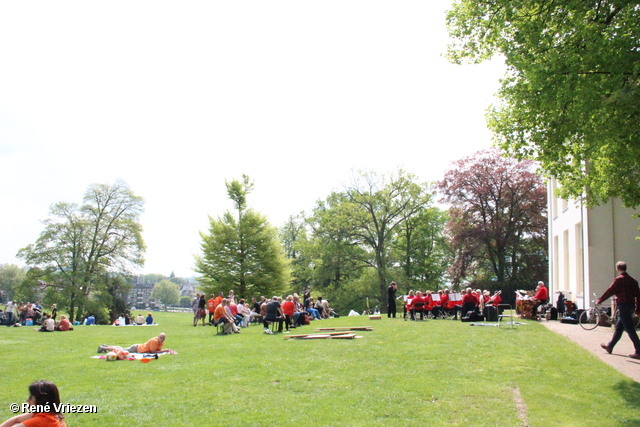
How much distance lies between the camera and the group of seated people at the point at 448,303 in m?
22.3

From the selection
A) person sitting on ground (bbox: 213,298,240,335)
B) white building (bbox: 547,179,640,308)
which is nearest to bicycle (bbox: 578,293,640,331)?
white building (bbox: 547,179,640,308)

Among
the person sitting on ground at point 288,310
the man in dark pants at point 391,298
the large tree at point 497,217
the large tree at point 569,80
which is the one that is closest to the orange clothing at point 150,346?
the person sitting on ground at point 288,310

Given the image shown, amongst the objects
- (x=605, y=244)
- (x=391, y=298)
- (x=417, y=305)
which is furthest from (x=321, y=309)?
(x=605, y=244)

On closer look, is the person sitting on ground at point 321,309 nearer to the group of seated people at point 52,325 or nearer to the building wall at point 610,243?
the group of seated people at point 52,325

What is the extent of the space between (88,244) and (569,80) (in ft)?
144

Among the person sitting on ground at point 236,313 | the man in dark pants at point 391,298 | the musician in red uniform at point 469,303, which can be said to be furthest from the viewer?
the man in dark pants at point 391,298

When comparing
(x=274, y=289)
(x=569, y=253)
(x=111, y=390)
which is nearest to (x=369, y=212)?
(x=274, y=289)

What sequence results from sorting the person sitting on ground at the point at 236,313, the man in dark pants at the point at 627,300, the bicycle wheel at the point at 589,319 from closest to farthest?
the man in dark pants at the point at 627,300
the bicycle wheel at the point at 589,319
the person sitting on ground at the point at 236,313

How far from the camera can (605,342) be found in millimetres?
13312

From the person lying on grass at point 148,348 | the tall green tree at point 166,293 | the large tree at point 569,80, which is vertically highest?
the large tree at point 569,80

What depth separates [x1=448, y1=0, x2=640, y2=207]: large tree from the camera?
1000cm

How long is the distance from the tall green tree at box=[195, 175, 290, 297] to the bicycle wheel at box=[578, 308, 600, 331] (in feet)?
87.6

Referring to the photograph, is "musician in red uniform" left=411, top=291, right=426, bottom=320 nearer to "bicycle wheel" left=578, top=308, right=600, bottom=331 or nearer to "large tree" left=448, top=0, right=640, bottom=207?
"bicycle wheel" left=578, top=308, right=600, bottom=331

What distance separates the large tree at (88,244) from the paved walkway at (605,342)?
124 feet
